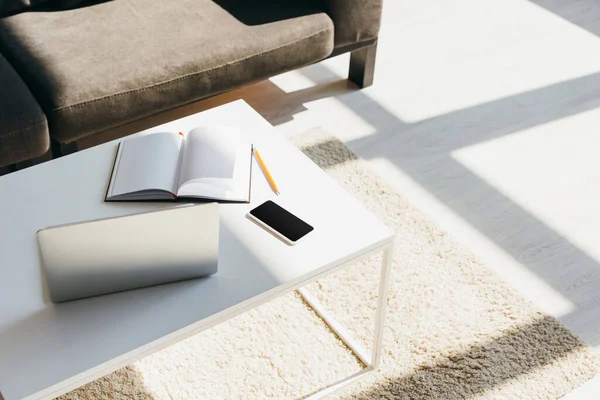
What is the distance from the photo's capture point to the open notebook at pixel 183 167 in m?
1.63

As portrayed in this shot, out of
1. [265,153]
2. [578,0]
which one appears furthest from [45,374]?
[578,0]

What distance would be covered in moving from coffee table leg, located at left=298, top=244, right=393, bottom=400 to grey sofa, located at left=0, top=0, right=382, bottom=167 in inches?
30.1

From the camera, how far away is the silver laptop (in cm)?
134

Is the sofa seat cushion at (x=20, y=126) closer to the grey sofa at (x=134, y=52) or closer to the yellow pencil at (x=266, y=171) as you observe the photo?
the grey sofa at (x=134, y=52)

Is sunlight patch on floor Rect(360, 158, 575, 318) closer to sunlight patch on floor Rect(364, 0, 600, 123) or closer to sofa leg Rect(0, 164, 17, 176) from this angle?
sunlight patch on floor Rect(364, 0, 600, 123)

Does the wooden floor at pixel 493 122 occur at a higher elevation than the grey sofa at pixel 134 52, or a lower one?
lower

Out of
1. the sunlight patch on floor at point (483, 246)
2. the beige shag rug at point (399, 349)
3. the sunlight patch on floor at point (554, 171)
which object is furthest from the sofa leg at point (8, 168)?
the sunlight patch on floor at point (554, 171)

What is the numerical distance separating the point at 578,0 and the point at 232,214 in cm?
263

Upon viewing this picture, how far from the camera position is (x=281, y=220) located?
5.33 feet

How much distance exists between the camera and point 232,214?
1645mm

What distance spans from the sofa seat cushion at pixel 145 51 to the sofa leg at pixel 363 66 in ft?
0.92

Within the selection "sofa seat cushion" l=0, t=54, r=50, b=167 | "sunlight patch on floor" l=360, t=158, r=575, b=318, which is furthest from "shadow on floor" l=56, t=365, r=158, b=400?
"sunlight patch on floor" l=360, t=158, r=575, b=318

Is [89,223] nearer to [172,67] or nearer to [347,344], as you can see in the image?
[347,344]

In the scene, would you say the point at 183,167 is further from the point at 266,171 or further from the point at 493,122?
the point at 493,122
